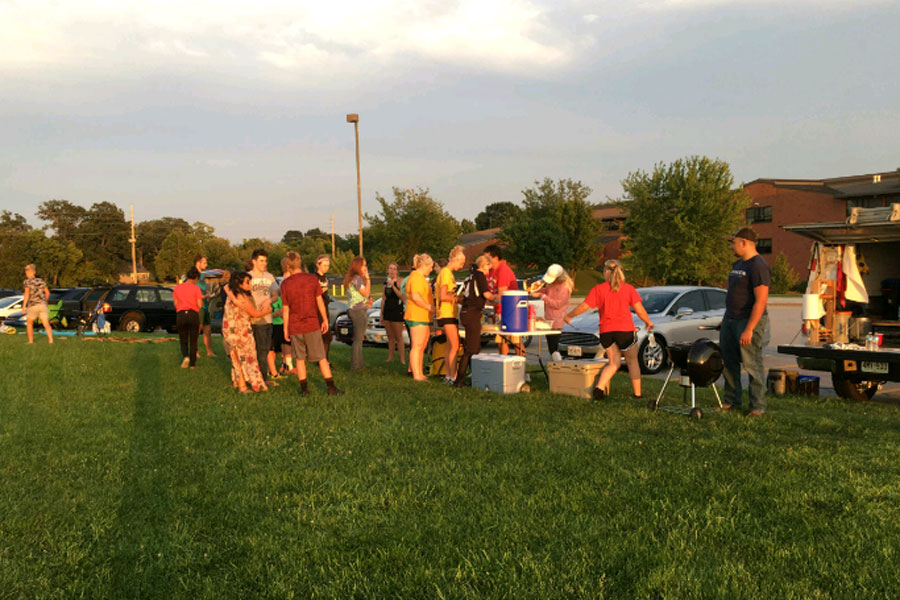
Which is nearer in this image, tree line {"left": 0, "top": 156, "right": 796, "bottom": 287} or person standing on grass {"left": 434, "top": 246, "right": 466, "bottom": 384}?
person standing on grass {"left": 434, "top": 246, "right": 466, "bottom": 384}

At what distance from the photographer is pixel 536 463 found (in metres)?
5.52

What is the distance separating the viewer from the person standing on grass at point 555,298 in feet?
35.3

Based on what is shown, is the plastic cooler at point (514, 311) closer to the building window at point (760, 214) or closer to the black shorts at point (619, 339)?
the black shorts at point (619, 339)

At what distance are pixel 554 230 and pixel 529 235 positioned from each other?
6.60 feet

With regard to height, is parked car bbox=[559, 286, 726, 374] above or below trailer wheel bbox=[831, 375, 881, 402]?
above

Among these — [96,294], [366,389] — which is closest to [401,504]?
[366,389]

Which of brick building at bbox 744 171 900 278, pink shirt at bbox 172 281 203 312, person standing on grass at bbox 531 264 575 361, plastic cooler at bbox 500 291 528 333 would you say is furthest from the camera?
brick building at bbox 744 171 900 278

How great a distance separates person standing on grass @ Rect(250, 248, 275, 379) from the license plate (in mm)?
7748

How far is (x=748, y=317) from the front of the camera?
25.0 feet

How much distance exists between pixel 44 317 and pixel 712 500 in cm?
1502

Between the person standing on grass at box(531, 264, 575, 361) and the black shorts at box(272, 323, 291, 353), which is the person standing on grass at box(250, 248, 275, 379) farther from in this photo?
the person standing on grass at box(531, 264, 575, 361)

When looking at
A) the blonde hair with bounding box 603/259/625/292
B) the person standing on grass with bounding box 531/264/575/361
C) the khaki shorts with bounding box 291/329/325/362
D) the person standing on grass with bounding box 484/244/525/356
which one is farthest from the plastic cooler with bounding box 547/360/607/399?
the khaki shorts with bounding box 291/329/325/362

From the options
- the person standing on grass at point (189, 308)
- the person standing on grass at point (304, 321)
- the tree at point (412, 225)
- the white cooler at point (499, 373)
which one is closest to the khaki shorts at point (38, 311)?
the person standing on grass at point (189, 308)

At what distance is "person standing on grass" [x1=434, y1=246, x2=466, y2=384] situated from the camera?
9727 mm
